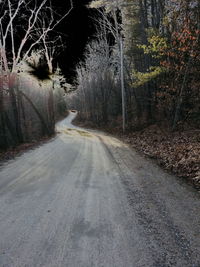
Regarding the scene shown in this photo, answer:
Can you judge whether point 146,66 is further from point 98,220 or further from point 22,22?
point 98,220

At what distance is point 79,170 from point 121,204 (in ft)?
7.46

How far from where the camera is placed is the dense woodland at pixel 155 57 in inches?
338

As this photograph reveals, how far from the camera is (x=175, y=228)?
2.63m

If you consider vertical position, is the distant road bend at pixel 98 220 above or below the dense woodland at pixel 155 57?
below

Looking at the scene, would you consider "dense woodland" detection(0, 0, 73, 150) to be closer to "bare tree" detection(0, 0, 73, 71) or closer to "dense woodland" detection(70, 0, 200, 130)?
"bare tree" detection(0, 0, 73, 71)

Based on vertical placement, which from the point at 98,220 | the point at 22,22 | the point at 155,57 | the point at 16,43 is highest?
the point at 22,22

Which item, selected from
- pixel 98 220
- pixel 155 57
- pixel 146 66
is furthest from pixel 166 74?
pixel 98 220

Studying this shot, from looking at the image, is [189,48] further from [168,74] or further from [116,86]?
[116,86]

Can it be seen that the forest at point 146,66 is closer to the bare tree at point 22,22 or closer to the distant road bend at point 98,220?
the bare tree at point 22,22

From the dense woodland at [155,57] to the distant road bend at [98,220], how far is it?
20.0 feet

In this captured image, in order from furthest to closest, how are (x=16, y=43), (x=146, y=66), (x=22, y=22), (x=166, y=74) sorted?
(x=146, y=66) < (x=16, y=43) < (x=22, y=22) < (x=166, y=74)

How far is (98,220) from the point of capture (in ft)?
9.29

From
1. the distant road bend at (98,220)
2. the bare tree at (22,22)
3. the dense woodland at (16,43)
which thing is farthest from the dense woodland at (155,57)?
the distant road bend at (98,220)

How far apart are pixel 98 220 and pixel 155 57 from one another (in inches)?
344
